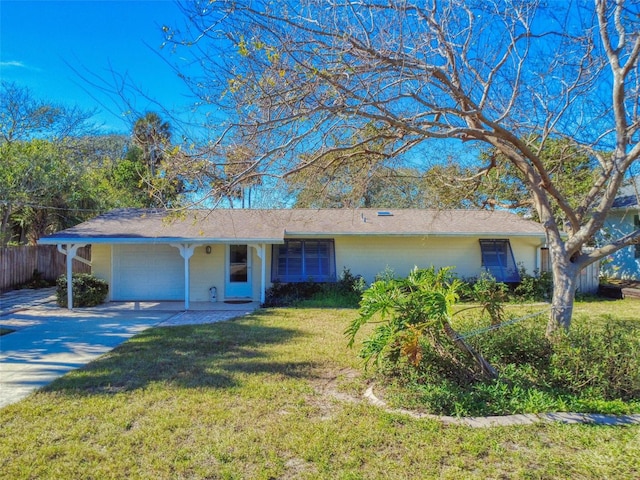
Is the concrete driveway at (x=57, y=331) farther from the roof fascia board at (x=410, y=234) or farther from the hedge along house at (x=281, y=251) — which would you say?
the roof fascia board at (x=410, y=234)

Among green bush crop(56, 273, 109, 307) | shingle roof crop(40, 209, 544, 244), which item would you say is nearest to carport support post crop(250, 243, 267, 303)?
shingle roof crop(40, 209, 544, 244)

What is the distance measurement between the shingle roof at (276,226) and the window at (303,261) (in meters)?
0.70

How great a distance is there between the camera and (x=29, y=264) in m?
17.2

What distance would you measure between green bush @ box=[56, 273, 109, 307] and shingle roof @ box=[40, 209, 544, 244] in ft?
4.52

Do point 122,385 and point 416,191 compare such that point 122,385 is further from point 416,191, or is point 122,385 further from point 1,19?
point 1,19

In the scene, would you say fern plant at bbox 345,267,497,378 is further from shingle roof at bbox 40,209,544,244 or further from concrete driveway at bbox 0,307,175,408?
shingle roof at bbox 40,209,544,244

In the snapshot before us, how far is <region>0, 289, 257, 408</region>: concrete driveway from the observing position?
603cm

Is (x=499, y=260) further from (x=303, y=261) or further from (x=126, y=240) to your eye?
(x=126, y=240)

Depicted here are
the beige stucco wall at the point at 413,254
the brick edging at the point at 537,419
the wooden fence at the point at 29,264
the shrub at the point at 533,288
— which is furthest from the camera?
the wooden fence at the point at 29,264

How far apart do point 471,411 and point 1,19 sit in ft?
38.1

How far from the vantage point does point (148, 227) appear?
44.2 ft

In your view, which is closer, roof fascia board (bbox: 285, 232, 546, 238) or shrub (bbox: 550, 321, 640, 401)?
shrub (bbox: 550, 321, 640, 401)

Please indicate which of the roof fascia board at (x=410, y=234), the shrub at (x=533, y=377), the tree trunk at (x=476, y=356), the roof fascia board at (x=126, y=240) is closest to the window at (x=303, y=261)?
the roof fascia board at (x=410, y=234)

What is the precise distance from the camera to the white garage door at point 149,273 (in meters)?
14.0
